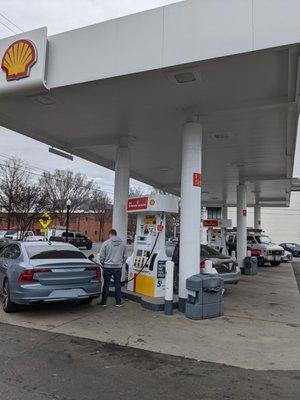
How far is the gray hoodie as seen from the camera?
1005cm

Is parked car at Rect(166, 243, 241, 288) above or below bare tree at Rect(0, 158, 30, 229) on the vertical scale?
below

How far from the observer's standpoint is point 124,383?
5180 mm

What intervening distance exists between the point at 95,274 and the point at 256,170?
37.4 feet

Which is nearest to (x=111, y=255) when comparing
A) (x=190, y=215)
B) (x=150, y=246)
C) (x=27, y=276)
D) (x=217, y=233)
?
(x=150, y=246)

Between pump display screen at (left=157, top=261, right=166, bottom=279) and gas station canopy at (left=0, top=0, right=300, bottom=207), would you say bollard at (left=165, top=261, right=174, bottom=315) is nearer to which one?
pump display screen at (left=157, top=261, right=166, bottom=279)

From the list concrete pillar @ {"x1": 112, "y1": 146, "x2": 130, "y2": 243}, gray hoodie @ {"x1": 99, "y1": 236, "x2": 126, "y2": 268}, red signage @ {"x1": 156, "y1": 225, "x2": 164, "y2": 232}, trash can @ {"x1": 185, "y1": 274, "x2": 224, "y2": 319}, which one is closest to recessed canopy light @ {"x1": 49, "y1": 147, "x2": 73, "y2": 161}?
concrete pillar @ {"x1": 112, "y1": 146, "x2": 130, "y2": 243}

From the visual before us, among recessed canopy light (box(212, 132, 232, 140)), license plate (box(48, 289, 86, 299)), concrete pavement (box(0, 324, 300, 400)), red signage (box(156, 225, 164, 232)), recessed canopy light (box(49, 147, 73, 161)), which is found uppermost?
recessed canopy light (box(212, 132, 232, 140))

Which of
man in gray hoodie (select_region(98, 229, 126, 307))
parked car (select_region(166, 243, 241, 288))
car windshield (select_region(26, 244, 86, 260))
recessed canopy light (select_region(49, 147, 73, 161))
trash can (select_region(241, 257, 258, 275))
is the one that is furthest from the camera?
trash can (select_region(241, 257, 258, 275))

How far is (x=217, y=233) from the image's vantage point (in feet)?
77.9

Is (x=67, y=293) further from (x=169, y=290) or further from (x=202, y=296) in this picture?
(x=202, y=296)

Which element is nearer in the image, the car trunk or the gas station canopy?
the gas station canopy

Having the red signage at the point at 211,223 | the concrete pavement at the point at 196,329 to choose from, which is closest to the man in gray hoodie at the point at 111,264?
the concrete pavement at the point at 196,329

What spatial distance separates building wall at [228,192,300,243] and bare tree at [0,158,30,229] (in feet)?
124

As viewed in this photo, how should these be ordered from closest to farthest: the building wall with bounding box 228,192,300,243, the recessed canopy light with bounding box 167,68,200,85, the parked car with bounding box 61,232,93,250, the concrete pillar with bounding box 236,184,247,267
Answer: the recessed canopy light with bounding box 167,68,200,85 → the concrete pillar with bounding box 236,184,247,267 → the parked car with bounding box 61,232,93,250 → the building wall with bounding box 228,192,300,243
